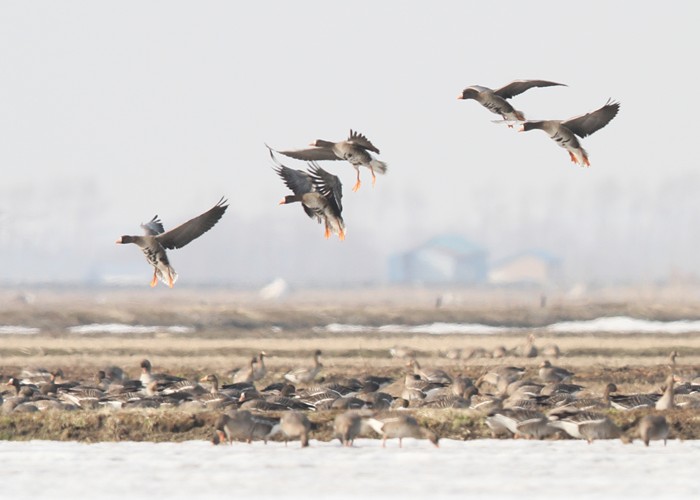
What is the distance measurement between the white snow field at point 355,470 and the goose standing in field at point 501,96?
4620 millimetres

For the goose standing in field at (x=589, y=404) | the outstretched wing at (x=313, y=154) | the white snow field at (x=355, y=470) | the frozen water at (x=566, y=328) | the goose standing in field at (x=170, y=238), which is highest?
the outstretched wing at (x=313, y=154)

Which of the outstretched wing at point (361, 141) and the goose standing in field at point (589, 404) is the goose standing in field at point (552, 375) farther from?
the outstretched wing at point (361, 141)

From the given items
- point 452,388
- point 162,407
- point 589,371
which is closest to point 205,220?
point 162,407

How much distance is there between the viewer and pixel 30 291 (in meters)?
158

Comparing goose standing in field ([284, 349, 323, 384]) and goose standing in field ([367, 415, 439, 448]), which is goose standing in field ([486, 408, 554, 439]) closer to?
goose standing in field ([367, 415, 439, 448])

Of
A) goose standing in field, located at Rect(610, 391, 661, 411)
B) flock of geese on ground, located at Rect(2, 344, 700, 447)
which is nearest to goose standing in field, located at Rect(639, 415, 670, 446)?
flock of geese on ground, located at Rect(2, 344, 700, 447)

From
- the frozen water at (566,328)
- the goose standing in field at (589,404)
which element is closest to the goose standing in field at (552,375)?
the goose standing in field at (589,404)

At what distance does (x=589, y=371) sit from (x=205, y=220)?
19.2m

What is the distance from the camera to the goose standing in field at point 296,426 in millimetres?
21075

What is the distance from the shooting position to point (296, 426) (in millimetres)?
21156

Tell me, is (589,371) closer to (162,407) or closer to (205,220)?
(162,407)

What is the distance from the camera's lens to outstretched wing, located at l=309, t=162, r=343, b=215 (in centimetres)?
2025

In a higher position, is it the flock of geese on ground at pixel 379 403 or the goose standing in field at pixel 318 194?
the goose standing in field at pixel 318 194

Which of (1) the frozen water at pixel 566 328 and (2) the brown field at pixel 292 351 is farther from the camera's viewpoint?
(1) the frozen water at pixel 566 328
